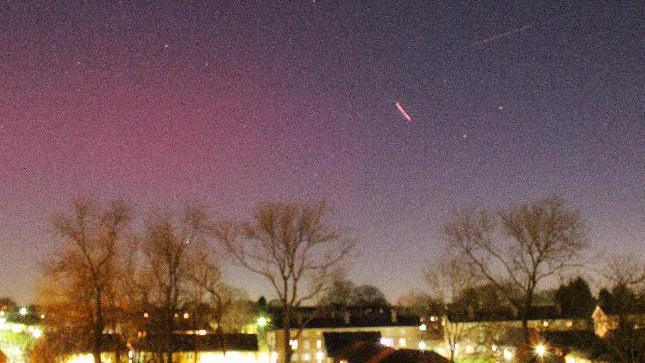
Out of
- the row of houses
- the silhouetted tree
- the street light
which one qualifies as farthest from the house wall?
the street light

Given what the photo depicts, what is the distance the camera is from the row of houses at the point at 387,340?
37447 millimetres

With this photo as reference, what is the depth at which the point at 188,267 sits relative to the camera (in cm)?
3192

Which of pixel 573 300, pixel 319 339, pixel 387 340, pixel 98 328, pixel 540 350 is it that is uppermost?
pixel 98 328

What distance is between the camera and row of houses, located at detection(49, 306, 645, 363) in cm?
3745

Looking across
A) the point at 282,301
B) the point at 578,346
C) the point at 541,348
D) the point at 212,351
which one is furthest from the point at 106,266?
the point at 578,346

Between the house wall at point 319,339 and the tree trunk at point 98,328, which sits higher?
the tree trunk at point 98,328

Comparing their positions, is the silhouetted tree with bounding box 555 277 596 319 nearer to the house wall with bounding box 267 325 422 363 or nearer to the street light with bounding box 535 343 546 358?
the house wall with bounding box 267 325 422 363

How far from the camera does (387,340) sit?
227 ft

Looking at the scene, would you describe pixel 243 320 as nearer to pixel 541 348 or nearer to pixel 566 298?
pixel 566 298

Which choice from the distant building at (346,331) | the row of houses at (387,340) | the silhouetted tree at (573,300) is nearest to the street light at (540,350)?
the row of houses at (387,340)

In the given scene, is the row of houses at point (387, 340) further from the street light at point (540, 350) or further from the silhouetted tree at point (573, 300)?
the silhouetted tree at point (573, 300)

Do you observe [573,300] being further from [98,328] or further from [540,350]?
[98,328]

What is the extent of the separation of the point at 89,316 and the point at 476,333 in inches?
1774

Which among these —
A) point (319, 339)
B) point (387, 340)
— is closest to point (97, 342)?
point (319, 339)
